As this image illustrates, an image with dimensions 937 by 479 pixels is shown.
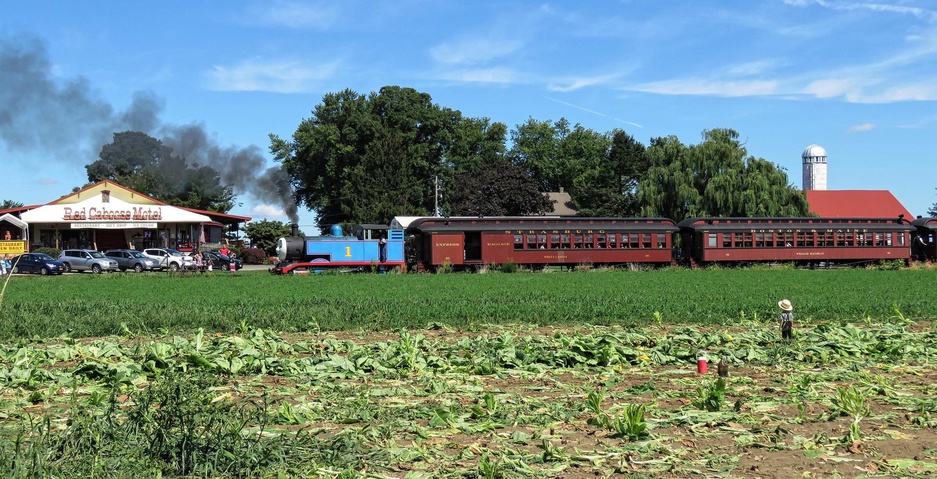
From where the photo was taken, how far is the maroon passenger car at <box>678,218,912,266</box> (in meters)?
48.7

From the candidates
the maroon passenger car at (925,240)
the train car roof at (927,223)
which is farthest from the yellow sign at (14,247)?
the train car roof at (927,223)

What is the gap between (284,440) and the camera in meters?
7.37

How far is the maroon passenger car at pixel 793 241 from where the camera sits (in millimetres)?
48719

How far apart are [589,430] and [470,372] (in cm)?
367

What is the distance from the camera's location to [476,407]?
9.07 m

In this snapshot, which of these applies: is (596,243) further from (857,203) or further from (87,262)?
(857,203)

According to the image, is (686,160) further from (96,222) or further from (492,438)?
(492,438)

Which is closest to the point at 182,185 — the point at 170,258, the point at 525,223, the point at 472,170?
the point at 472,170

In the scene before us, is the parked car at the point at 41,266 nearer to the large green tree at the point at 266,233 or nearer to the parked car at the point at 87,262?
the parked car at the point at 87,262

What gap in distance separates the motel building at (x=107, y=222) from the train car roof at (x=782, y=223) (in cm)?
3625

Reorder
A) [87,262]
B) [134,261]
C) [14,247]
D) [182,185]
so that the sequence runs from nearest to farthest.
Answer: [14,247]
[87,262]
[134,261]
[182,185]

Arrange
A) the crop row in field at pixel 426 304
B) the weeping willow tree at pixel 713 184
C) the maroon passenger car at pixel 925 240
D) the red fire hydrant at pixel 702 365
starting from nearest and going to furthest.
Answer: the red fire hydrant at pixel 702 365
the crop row in field at pixel 426 304
the maroon passenger car at pixel 925 240
the weeping willow tree at pixel 713 184

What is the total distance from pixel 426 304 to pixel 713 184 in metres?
45.9

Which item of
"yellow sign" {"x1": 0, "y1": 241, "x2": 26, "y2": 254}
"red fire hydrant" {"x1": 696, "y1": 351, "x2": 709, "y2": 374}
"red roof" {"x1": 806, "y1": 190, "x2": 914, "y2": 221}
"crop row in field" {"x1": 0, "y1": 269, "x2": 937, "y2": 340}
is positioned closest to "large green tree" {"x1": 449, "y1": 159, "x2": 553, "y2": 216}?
"red roof" {"x1": 806, "y1": 190, "x2": 914, "y2": 221}
